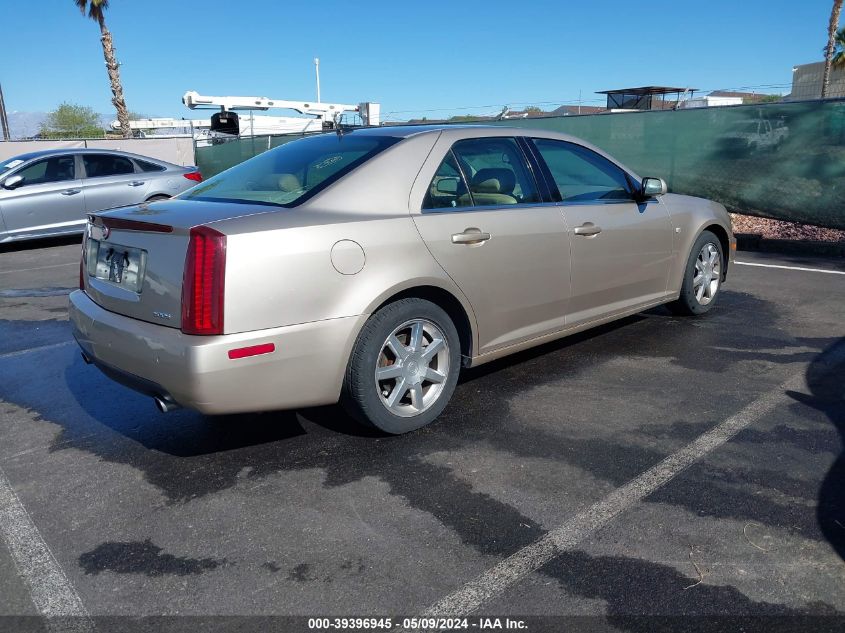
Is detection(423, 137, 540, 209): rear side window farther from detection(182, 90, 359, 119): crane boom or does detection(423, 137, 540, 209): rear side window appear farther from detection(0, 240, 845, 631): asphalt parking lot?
detection(182, 90, 359, 119): crane boom

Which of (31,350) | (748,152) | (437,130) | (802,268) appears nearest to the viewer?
(437,130)

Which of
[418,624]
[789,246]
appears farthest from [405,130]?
[789,246]

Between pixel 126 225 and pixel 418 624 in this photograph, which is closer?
pixel 418 624

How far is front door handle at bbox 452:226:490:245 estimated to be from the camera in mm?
3873

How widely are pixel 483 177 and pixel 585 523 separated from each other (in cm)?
219

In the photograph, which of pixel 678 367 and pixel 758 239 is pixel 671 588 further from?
pixel 758 239

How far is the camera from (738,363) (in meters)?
4.90

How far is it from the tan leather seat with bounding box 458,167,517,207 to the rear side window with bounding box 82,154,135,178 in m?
9.43

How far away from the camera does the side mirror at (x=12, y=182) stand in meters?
10.8

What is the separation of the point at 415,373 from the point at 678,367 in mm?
2076

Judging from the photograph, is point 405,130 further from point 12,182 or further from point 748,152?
point 12,182

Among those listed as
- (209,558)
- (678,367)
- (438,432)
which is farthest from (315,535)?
(678,367)

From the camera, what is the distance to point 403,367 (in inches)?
147

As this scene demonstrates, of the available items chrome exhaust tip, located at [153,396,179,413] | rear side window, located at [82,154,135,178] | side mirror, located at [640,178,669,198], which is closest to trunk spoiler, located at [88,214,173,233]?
chrome exhaust tip, located at [153,396,179,413]
